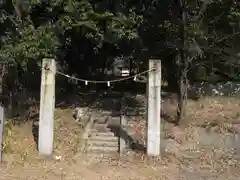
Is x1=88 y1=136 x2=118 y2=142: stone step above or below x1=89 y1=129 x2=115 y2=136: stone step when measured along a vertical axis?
below

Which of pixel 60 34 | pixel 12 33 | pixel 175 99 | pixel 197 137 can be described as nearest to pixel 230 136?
pixel 197 137

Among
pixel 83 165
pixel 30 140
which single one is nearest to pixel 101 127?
pixel 30 140

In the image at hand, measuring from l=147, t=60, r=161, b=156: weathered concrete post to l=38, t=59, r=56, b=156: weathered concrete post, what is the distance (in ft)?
9.49

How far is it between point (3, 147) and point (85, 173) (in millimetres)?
3055

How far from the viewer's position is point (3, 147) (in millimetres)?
13109

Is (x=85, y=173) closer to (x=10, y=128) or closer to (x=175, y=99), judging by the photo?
Answer: (x=10, y=128)

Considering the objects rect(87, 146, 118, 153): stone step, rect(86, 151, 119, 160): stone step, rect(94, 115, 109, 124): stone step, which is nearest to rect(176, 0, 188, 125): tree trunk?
rect(94, 115, 109, 124): stone step

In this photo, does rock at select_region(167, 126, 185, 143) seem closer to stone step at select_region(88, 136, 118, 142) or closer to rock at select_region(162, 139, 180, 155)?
rock at select_region(162, 139, 180, 155)

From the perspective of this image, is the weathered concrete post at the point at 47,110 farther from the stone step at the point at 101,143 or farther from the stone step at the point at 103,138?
the stone step at the point at 103,138

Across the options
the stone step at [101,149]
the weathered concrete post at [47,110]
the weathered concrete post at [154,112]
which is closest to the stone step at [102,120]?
the stone step at [101,149]

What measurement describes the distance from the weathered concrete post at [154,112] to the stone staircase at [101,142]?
1218 mm

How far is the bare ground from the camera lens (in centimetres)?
1137

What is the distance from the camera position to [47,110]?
13086 mm

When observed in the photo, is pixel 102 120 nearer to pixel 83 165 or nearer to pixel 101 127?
pixel 101 127
